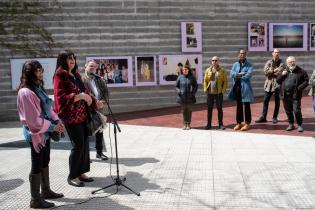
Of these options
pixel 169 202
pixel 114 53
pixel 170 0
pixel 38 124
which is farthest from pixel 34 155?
pixel 170 0

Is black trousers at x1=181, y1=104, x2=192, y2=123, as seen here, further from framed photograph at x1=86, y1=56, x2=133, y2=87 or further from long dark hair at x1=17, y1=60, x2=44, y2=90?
long dark hair at x1=17, y1=60, x2=44, y2=90

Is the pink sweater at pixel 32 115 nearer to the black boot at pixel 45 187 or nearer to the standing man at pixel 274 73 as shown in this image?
the black boot at pixel 45 187

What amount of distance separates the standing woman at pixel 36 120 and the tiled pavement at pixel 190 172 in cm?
35

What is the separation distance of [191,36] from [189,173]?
8.66m

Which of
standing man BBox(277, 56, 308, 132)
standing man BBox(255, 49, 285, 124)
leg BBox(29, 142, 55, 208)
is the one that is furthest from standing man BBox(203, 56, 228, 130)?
leg BBox(29, 142, 55, 208)

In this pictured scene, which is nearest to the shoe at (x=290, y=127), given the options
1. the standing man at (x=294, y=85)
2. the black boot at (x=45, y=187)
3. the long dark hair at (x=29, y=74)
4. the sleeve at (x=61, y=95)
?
the standing man at (x=294, y=85)

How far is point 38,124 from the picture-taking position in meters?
5.24

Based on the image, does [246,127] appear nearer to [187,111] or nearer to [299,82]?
[187,111]

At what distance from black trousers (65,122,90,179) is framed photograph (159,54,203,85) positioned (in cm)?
871

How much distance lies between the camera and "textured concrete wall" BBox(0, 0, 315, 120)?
46.4ft

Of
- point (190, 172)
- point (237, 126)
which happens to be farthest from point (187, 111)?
point (190, 172)

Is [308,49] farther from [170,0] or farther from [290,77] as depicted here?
[290,77]

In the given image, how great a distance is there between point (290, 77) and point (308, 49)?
662cm

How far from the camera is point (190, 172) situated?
6961 mm
